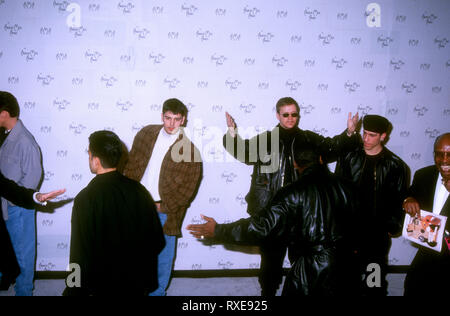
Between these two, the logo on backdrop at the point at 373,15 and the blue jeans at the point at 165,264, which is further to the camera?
the logo on backdrop at the point at 373,15

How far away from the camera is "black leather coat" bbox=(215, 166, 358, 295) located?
74.3 inches

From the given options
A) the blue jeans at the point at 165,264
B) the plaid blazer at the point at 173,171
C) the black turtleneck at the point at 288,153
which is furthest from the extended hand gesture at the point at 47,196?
the black turtleneck at the point at 288,153

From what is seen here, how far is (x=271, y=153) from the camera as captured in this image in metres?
2.93

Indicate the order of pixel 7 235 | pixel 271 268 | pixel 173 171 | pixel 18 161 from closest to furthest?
1. pixel 7 235
2. pixel 18 161
3. pixel 173 171
4. pixel 271 268

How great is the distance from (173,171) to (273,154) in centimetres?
101

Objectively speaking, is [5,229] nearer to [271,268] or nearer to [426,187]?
[271,268]

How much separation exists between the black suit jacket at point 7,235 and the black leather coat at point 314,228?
5.42 feet

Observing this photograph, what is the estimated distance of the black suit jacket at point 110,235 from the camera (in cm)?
187

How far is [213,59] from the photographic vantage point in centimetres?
325

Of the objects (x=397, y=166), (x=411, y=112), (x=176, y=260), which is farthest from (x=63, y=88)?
(x=411, y=112)

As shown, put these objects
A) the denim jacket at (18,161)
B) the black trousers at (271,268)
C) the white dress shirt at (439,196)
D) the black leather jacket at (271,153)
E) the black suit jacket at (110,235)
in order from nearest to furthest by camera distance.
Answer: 1. the black suit jacket at (110,235)
2. the white dress shirt at (439,196)
3. the denim jacket at (18,161)
4. the black leather jacket at (271,153)
5. the black trousers at (271,268)

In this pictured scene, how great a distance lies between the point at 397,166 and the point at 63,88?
11.8 ft

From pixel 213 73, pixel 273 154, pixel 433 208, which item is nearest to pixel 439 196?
pixel 433 208

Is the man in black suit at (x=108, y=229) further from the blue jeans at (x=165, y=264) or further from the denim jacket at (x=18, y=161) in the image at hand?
the denim jacket at (x=18, y=161)
